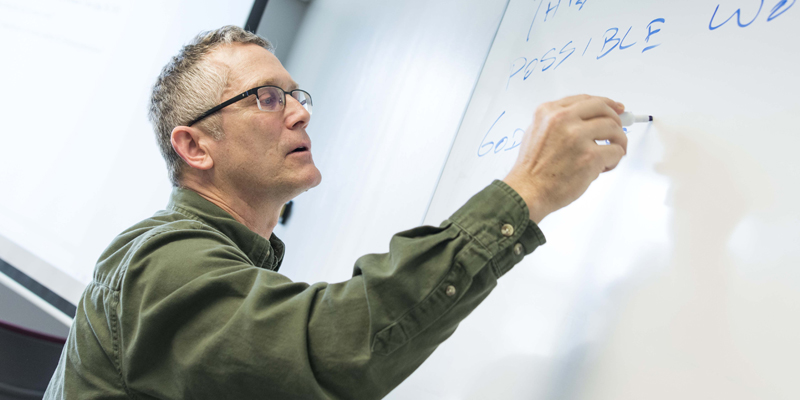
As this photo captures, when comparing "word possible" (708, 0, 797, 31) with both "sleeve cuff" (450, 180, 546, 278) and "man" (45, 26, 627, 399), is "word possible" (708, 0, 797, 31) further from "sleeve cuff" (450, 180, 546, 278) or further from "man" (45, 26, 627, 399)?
"sleeve cuff" (450, 180, 546, 278)

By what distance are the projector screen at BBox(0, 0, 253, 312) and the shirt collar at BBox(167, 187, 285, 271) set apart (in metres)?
1.52

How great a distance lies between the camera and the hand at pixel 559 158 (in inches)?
17.0

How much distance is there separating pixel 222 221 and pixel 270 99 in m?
0.24

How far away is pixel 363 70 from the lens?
1534 millimetres

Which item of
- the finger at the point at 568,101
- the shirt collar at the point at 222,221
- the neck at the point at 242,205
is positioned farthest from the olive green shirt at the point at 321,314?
the neck at the point at 242,205

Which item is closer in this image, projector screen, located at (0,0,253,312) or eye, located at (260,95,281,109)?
eye, located at (260,95,281,109)

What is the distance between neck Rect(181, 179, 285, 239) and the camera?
799mm

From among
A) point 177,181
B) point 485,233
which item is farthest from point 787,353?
point 177,181

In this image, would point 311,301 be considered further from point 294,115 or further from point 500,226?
point 294,115

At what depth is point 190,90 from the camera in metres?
0.83

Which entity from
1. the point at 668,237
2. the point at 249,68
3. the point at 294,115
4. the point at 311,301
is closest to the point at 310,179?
the point at 294,115

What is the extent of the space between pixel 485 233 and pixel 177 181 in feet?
2.12

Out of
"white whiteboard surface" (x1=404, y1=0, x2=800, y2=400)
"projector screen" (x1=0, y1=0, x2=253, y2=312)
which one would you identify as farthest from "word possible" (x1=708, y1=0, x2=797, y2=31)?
"projector screen" (x1=0, y1=0, x2=253, y2=312)

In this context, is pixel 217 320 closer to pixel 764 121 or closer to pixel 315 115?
pixel 764 121
